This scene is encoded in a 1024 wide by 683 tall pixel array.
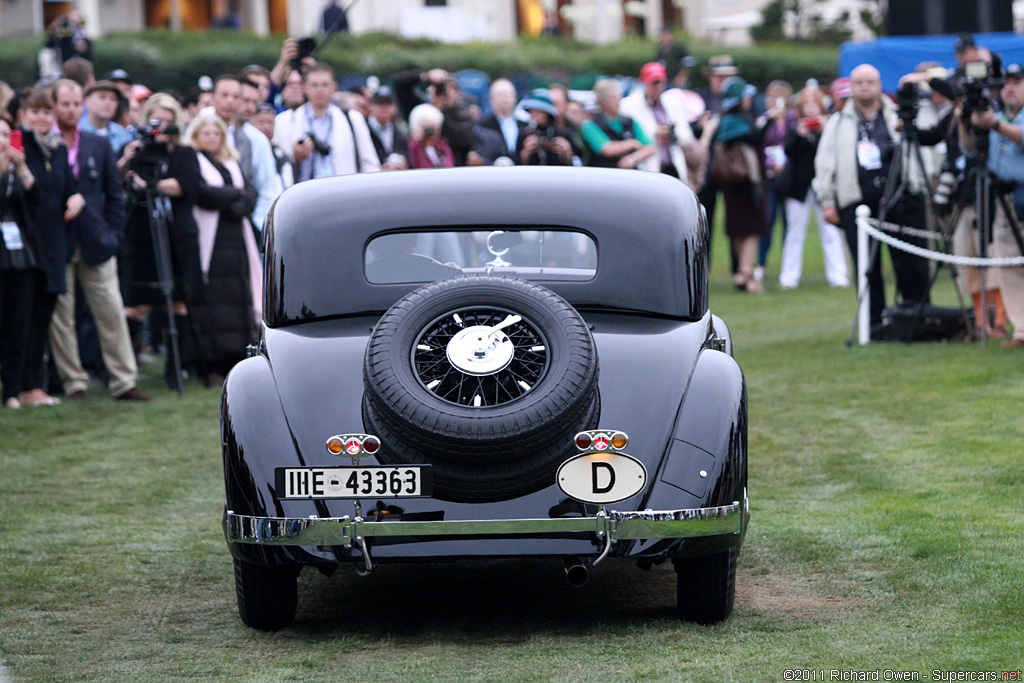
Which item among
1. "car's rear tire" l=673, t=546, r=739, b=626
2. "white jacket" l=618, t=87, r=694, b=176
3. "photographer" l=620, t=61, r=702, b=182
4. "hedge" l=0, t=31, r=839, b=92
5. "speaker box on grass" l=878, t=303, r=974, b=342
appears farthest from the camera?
"hedge" l=0, t=31, r=839, b=92

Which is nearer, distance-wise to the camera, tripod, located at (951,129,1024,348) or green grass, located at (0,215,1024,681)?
green grass, located at (0,215,1024,681)

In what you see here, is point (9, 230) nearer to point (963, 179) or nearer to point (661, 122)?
point (963, 179)

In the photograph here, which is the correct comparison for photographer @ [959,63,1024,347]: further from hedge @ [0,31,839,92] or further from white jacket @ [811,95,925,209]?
hedge @ [0,31,839,92]

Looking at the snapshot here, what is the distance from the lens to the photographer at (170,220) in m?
11.3

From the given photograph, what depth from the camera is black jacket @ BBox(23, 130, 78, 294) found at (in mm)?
10562

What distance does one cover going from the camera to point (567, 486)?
5.00 m

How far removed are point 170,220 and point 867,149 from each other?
5666 mm

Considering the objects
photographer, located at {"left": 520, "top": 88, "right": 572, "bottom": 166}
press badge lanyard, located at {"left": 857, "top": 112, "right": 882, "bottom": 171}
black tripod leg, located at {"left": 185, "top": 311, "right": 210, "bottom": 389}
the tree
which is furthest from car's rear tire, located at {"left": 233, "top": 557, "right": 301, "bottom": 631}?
the tree

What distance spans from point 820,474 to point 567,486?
3.39 m

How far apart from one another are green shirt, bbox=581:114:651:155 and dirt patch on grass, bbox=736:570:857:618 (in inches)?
412

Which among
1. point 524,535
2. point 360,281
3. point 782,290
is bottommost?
point 782,290

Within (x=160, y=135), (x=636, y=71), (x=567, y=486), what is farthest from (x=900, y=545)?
(x=636, y=71)

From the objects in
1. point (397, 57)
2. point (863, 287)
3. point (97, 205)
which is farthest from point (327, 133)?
point (397, 57)

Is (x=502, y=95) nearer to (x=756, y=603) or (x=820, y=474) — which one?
(x=820, y=474)
